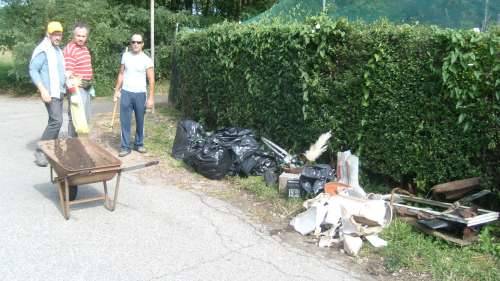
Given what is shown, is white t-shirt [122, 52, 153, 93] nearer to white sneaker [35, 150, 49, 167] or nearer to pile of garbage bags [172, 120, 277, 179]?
pile of garbage bags [172, 120, 277, 179]

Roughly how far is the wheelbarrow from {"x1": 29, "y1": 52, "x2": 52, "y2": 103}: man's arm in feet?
4.84

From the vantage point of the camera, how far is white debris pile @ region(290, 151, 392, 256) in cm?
493

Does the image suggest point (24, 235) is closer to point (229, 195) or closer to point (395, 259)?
point (229, 195)

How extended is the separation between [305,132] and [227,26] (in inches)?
112

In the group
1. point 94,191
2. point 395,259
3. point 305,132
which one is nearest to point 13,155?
point 94,191

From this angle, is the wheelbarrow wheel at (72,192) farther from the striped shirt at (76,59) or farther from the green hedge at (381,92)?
the green hedge at (381,92)

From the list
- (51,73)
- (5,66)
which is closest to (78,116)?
(51,73)

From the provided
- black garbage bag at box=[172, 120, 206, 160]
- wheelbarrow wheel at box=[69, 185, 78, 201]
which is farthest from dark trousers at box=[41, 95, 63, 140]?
wheelbarrow wheel at box=[69, 185, 78, 201]

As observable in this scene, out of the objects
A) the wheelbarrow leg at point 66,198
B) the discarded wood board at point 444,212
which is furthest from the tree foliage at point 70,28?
the discarded wood board at point 444,212

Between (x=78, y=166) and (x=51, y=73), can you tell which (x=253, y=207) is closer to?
(x=78, y=166)

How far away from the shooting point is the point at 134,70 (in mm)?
7984

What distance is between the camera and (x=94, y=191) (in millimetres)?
6395

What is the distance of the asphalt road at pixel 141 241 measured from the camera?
4.29m

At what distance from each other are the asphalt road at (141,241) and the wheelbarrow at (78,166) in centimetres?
21
